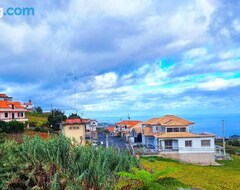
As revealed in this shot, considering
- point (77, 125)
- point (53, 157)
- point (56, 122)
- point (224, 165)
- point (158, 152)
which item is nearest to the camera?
point (53, 157)

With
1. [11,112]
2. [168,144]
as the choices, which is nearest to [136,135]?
[168,144]

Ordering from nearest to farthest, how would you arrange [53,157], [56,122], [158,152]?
1. [53,157]
2. [158,152]
3. [56,122]

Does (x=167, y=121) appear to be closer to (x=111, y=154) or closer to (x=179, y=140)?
(x=179, y=140)

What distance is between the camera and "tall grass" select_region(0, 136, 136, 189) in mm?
7086

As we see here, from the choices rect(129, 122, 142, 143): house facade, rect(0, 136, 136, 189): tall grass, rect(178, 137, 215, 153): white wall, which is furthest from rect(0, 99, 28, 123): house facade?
rect(0, 136, 136, 189): tall grass

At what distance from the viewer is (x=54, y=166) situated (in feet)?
23.9

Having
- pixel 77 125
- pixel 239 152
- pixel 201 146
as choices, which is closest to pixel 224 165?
pixel 201 146

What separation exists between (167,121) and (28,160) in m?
35.4

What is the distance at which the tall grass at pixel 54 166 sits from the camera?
279 inches

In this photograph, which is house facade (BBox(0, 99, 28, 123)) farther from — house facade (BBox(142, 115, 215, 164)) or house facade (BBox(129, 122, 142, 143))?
house facade (BBox(142, 115, 215, 164))

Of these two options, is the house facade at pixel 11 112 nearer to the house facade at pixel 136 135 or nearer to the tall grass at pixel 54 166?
the house facade at pixel 136 135

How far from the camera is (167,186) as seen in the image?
8758 mm

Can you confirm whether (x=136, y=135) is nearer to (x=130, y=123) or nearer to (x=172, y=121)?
(x=130, y=123)

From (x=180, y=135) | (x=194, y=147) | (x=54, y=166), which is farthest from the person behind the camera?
(x=180, y=135)
